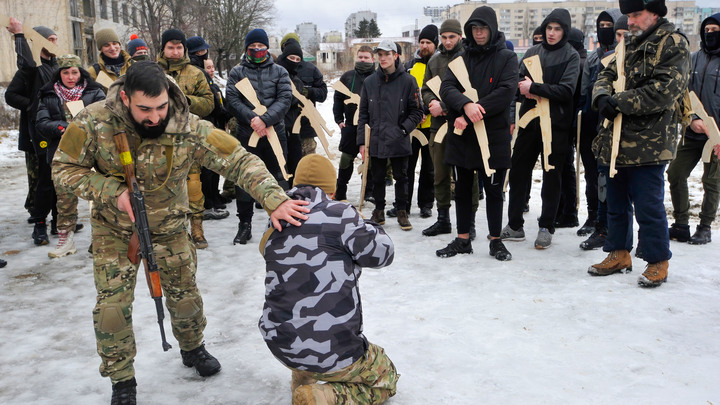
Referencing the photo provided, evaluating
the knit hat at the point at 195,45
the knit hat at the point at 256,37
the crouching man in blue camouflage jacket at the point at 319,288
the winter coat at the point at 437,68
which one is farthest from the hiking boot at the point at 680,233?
the knit hat at the point at 195,45

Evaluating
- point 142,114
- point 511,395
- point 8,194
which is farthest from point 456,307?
point 8,194

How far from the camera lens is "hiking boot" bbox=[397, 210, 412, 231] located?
6270mm

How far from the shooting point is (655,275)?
4367 millimetres

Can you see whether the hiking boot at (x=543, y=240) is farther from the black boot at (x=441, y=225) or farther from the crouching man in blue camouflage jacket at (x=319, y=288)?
the crouching man in blue camouflage jacket at (x=319, y=288)

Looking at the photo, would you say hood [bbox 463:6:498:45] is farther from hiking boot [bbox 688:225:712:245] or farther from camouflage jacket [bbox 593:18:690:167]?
hiking boot [bbox 688:225:712:245]

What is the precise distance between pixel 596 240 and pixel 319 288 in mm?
3794

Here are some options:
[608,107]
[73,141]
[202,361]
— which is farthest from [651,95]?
[73,141]

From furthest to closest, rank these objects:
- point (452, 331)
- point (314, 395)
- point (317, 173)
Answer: point (452, 331) → point (317, 173) → point (314, 395)

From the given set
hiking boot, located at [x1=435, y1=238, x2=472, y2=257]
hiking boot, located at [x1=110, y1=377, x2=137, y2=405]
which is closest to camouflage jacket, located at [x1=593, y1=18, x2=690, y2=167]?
hiking boot, located at [x1=435, y1=238, x2=472, y2=257]

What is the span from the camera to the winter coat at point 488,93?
4.98 meters

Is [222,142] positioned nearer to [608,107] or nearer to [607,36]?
[608,107]

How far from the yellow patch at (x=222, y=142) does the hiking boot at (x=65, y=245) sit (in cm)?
333

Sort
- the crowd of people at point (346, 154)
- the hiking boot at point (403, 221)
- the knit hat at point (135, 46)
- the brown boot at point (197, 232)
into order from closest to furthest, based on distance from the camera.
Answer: the crowd of people at point (346, 154) < the brown boot at point (197, 232) < the hiking boot at point (403, 221) < the knit hat at point (135, 46)

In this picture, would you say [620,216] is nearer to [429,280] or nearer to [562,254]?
[562,254]
